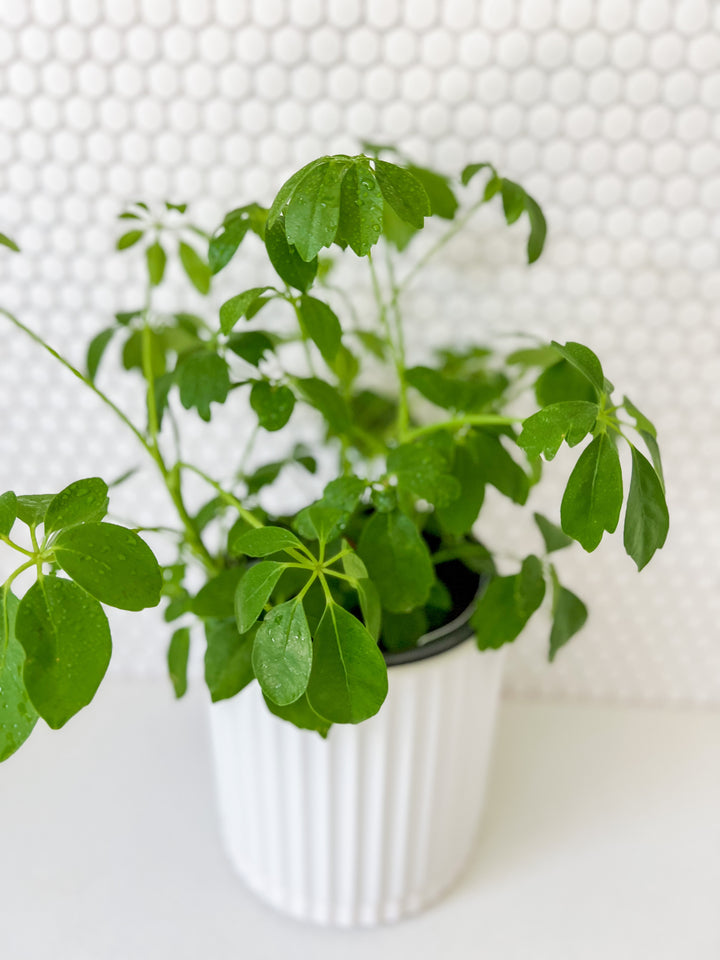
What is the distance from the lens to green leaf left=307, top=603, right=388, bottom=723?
45 centimetres

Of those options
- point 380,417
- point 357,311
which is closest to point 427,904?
point 380,417

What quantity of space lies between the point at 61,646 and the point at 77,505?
74 millimetres

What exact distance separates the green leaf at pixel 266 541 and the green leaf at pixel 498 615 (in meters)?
0.20

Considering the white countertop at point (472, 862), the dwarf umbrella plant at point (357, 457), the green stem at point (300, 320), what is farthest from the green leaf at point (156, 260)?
the white countertop at point (472, 862)

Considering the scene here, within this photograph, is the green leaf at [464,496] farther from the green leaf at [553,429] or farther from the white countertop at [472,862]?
the white countertop at [472,862]

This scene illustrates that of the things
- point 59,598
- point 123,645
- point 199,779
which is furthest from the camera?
point 123,645

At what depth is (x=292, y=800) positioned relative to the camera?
70 centimetres

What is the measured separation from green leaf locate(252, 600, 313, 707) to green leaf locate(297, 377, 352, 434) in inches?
6.9

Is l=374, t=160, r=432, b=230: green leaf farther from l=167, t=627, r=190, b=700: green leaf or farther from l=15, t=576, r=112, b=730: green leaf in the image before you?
l=167, t=627, r=190, b=700: green leaf

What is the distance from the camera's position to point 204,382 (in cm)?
56

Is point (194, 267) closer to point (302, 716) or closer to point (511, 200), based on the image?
point (511, 200)

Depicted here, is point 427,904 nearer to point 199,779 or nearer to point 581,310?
point 199,779

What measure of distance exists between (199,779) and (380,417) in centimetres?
43

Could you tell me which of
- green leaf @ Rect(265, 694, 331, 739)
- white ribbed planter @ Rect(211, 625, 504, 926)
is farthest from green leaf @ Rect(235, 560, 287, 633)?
white ribbed planter @ Rect(211, 625, 504, 926)
